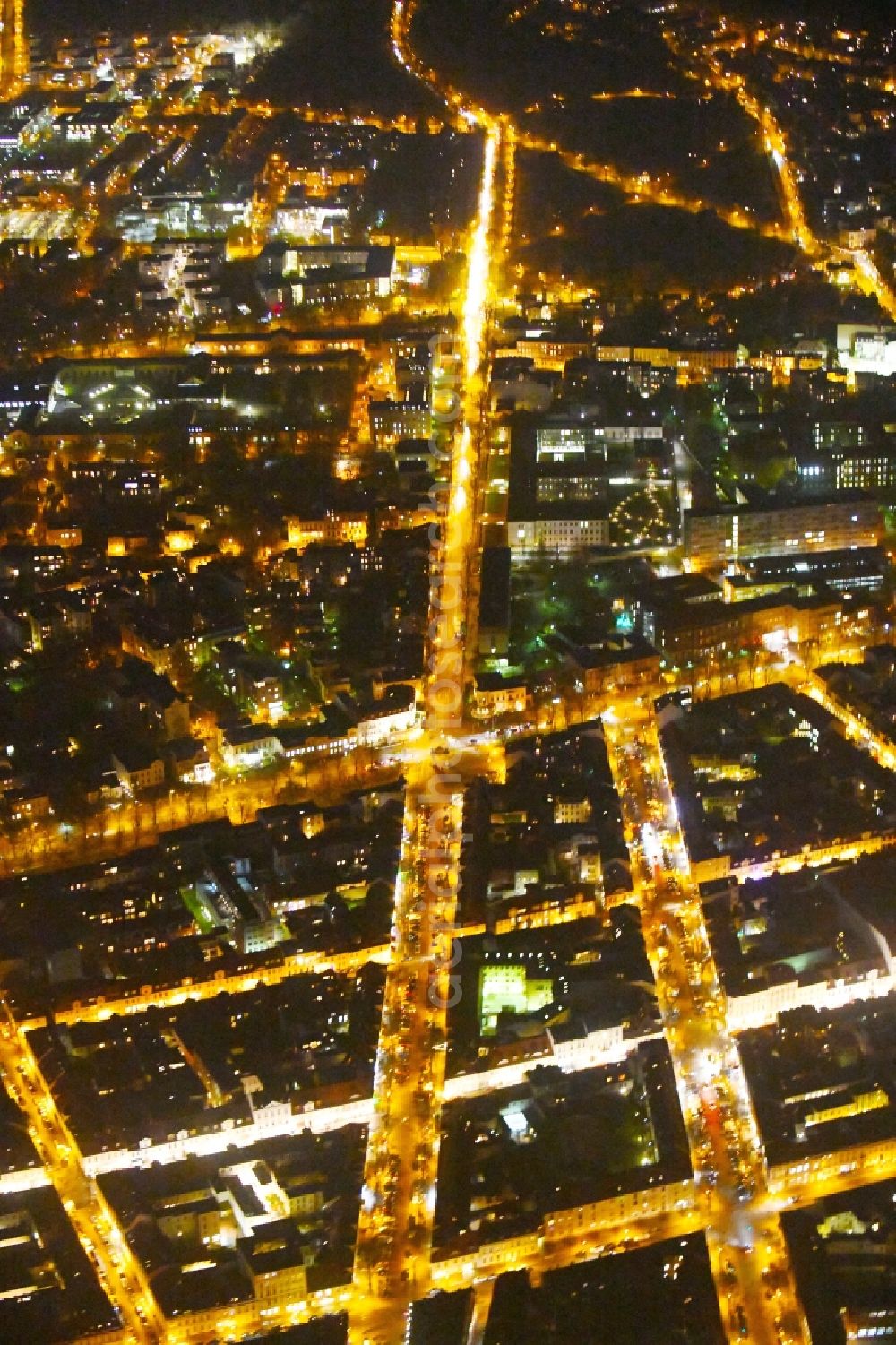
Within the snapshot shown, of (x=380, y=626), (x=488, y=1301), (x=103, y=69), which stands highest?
(x=103, y=69)

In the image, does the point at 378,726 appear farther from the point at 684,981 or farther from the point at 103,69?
the point at 103,69

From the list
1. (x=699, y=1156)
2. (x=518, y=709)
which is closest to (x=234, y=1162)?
(x=699, y=1156)

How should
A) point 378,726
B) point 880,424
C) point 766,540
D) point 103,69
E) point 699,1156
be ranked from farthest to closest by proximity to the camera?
point 103,69 < point 880,424 < point 766,540 < point 378,726 < point 699,1156

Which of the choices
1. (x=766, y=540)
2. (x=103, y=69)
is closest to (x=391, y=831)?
(x=766, y=540)

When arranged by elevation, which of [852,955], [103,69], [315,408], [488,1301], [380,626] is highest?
[103,69]

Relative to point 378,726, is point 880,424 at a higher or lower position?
higher

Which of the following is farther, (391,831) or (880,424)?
(880,424)

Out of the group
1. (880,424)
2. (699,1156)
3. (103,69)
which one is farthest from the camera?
(103,69)

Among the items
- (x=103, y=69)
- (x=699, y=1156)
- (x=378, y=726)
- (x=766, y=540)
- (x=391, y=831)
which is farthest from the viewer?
(x=103, y=69)

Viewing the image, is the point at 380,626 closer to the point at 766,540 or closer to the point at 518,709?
the point at 518,709
